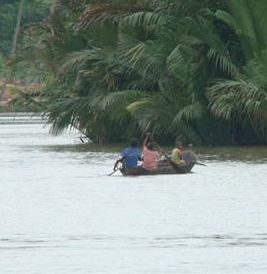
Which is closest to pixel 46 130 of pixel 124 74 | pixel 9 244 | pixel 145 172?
pixel 124 74

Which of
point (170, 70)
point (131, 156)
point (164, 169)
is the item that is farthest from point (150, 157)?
point (170, 70)

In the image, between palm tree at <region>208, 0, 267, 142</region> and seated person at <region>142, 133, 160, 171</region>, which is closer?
seated person at <region>142, 133, 160, 171</region>

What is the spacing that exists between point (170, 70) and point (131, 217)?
18.0 metres

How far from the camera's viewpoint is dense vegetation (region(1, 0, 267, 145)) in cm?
4269

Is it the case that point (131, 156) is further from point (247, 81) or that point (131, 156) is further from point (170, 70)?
point (170, 70)

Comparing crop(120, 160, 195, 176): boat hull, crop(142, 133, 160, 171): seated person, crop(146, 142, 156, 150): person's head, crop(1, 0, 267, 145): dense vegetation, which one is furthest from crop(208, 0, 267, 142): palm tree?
crop(142, 133, 160, 171): seated person

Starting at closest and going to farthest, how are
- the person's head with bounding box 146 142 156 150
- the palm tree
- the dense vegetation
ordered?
the person's head with bounding box 146 142 156 150
the palm tree
the dense vegetation

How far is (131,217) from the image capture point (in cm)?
2589

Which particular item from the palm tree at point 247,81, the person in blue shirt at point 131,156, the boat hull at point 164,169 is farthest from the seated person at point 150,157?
the palm tree at point 247,81

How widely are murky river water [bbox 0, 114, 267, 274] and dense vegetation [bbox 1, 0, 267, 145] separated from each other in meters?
1.69

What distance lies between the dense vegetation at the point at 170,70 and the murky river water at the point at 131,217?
1.69 meters

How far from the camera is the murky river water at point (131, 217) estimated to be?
2019 centimetres

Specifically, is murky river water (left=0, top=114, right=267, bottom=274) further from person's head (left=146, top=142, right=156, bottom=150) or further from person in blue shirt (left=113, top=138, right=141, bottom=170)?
person's head (left=146, top=142, right=156, bottom=150)

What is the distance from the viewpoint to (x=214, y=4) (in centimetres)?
4462
